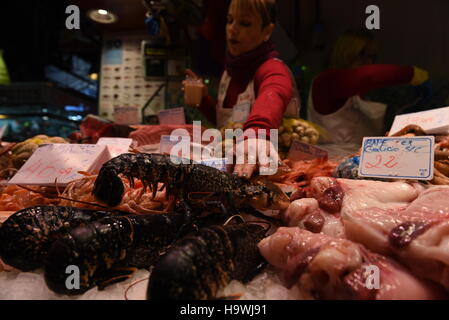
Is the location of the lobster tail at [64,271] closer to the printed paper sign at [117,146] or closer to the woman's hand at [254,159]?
the woman's hand at [254,159]

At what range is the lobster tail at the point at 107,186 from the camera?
107 cm

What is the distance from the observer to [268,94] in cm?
232

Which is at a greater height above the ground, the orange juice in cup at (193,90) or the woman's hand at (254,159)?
the orange juice in cup at (193,90)

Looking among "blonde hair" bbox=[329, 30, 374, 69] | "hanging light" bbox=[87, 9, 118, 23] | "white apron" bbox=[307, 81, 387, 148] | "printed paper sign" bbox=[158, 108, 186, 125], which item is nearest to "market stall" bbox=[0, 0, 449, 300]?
"printed paper sign" bbox=[158, 108, 186, 125]

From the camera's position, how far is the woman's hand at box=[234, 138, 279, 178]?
136 centimetres

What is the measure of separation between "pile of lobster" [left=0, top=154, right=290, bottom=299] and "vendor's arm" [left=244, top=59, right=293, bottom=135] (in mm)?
787

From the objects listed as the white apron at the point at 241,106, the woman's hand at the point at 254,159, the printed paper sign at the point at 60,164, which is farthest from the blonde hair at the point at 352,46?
the printed paper sign at the point at 60,164

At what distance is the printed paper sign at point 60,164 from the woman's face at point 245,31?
5.59 ft

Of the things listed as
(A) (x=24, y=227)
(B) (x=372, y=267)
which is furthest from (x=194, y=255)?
(A) (x=24, y=227)

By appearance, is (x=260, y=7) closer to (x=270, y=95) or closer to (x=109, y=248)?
(x=270, y=95)

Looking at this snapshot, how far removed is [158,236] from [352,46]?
3840 millimetres

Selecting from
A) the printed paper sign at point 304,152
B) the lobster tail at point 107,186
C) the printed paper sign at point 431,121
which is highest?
the printed paper sign at point 431,121

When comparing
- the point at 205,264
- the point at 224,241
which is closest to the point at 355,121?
the point at 224,241
